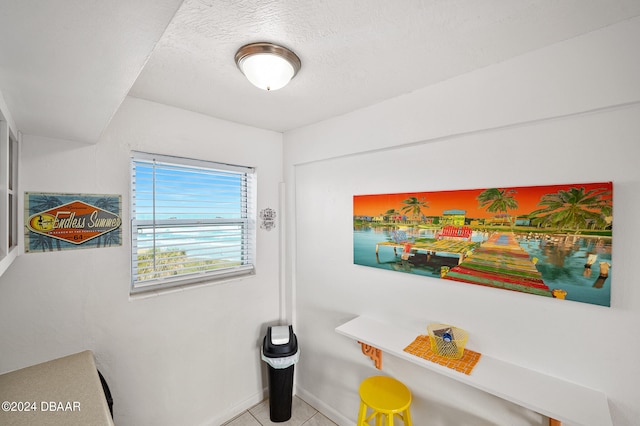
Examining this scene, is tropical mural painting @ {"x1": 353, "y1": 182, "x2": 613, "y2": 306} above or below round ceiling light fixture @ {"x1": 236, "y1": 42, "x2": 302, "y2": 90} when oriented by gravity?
below

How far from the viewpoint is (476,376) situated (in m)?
1.46

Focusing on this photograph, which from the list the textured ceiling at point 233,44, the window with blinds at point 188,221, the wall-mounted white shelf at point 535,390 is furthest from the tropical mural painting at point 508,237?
the window with blinds at point 188,221

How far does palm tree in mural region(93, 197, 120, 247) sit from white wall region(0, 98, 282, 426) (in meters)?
0.05

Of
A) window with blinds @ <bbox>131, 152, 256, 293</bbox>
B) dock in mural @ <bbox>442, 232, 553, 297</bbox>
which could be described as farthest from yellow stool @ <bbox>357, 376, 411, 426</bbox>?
window with blinds @ <bbox>131, 152, 256, 293</bbox>

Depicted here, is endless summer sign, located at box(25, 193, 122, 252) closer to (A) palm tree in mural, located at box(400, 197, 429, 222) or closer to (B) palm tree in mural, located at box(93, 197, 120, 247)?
(B) palm tree in mural, located at box(93, 197, 120, 247)

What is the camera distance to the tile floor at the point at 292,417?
7.97 ft

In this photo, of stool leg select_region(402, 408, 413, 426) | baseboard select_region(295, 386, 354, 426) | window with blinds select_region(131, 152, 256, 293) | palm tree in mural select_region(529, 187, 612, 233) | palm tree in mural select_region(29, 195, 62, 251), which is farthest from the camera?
baseboard select_region(295, 386, 354, 426)

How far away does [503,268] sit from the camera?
160cm

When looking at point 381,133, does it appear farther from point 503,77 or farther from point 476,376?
point 476,376

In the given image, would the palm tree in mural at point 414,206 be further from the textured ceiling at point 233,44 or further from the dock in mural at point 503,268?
the textured ceiling at point 233,44

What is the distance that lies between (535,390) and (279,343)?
1.80 metres

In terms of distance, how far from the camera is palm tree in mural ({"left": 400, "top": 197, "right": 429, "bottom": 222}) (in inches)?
76.3

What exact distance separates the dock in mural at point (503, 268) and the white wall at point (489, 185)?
6 centimetres

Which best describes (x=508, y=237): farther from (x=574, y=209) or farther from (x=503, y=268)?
(x=574, y=209)
